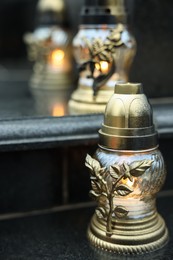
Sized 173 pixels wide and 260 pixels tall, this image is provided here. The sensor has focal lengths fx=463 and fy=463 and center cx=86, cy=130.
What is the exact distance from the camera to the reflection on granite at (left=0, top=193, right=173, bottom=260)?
0.73 m

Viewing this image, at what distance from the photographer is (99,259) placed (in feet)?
2.33

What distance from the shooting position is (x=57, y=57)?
1.26m

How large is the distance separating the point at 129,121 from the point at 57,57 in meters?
0.64

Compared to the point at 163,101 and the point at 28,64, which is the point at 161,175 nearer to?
the point at 163,101

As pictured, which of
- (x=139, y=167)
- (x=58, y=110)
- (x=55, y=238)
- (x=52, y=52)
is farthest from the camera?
(x=52, y=52)

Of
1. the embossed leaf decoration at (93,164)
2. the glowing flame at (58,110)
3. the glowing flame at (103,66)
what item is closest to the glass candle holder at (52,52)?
the glowing flame at (58,110)

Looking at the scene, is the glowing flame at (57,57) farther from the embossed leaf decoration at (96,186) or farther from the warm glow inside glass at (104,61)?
the embossed leaf decoration at (96,186)

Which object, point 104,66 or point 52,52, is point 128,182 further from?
point 52,52

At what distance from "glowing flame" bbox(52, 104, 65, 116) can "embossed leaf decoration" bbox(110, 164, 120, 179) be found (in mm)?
240

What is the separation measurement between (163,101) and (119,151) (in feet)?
1.27

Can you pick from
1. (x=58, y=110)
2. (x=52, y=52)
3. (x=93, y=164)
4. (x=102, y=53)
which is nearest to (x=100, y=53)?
(x=102, y=53)

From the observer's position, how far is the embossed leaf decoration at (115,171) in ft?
2.18

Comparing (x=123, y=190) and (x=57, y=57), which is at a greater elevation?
(x=57, y=57)

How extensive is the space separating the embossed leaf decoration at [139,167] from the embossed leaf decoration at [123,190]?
21 mm
